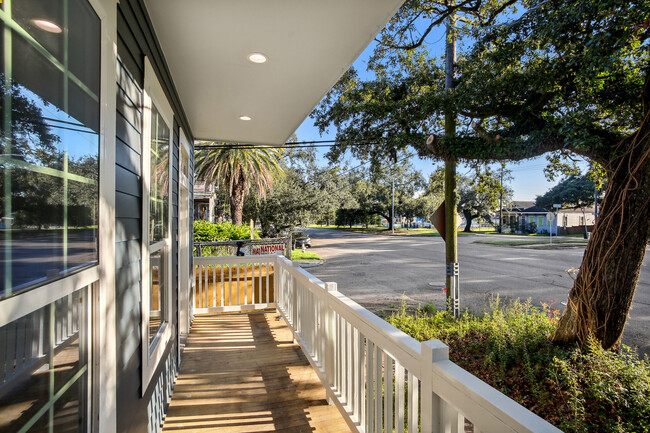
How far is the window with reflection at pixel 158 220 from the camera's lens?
76.4 inches

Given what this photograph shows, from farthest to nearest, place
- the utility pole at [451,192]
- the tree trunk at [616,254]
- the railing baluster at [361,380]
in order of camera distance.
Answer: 1. the utility pole at [451,192]
2. the tree trunk at [616,254]
3. the railing baluster at [361,380]

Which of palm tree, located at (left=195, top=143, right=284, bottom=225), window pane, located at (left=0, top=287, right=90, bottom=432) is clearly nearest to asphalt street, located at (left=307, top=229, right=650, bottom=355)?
palm tree, located at (left=195, top=143, right=284, bottom=225)

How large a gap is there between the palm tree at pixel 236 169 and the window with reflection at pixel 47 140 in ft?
35.6

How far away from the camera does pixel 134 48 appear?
1.57 m

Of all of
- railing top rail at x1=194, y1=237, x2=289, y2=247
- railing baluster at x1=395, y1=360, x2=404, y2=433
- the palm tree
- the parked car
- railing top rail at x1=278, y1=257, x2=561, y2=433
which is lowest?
the parked car

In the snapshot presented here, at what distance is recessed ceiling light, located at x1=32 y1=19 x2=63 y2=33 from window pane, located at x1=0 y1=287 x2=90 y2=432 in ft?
2.08

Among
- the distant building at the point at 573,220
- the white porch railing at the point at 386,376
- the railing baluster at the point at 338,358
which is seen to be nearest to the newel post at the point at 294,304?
the white porch railing at the point at 386,376

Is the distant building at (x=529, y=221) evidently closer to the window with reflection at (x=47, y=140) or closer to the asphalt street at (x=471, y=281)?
the asphalt street at (x=471, y=281)

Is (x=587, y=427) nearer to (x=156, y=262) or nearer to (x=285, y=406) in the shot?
(x=285, y=406)

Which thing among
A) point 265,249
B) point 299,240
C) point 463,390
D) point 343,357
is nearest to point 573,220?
point 299,240

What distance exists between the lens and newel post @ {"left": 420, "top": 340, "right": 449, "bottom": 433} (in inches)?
45.8

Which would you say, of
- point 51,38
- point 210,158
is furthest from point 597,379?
point 210,158

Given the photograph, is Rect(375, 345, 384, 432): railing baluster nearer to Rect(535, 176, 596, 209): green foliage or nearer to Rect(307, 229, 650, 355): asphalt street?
Rect(307, 229, 650, 355): asphalt street

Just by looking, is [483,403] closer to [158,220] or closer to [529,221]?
[158,220]
